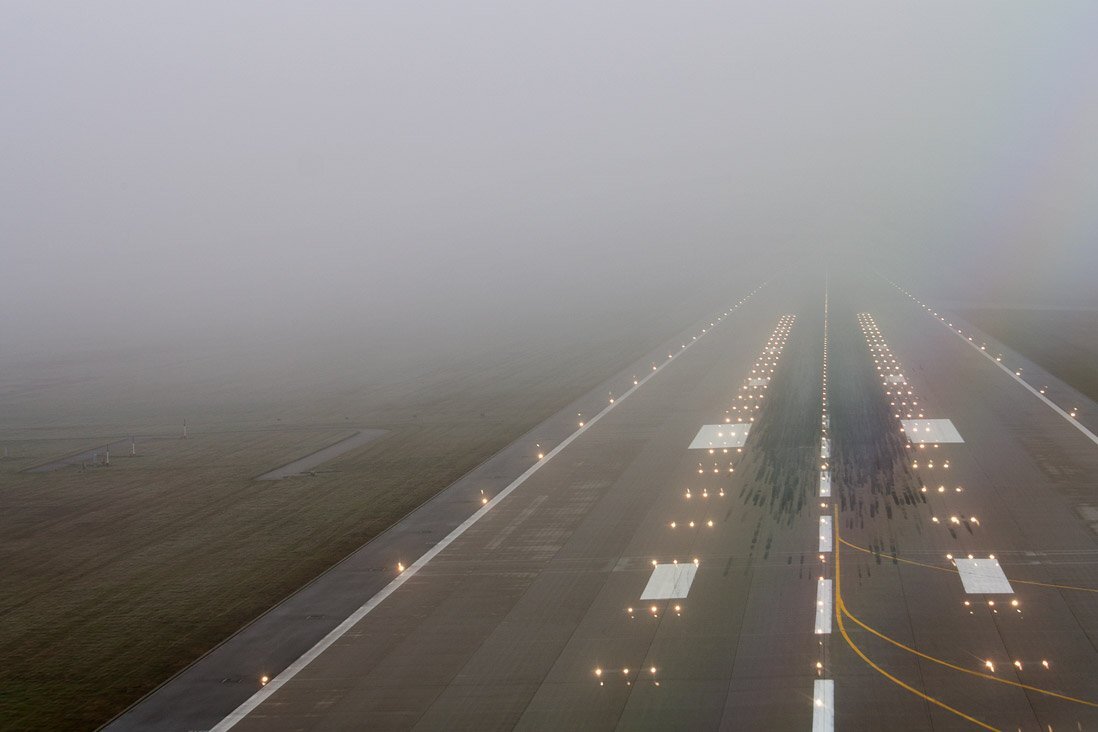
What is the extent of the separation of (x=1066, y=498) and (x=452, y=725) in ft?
64.8

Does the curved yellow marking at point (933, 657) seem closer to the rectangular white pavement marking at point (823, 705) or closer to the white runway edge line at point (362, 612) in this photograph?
the rectangular white pavement marking at point (823, 705)

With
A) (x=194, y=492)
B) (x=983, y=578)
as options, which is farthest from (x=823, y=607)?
(x=194, y=492)

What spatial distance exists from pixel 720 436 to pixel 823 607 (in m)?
19.6

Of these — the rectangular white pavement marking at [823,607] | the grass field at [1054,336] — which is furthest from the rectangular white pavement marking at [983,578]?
the grass field at [1054,336]

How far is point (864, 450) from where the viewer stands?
3544 centimetres

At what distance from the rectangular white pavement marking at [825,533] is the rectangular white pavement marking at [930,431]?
11.5 metres

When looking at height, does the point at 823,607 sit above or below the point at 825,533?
below

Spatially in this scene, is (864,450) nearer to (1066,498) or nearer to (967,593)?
(1066,498)

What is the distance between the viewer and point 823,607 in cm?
2056

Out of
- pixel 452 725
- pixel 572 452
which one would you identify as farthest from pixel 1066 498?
pixel 452 725

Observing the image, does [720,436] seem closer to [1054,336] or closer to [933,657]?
[933,657]

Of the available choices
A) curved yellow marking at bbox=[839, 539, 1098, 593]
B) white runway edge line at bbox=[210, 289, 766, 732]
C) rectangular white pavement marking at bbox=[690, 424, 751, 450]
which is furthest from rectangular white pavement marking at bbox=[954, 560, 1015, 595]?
rectangular white pavement marking at bbox=[690, 424, 751, 450]

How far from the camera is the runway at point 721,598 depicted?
1691 cm

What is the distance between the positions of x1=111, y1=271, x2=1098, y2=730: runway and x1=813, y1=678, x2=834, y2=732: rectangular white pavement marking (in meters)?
0.05
